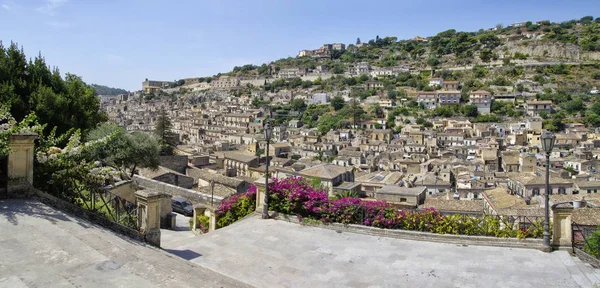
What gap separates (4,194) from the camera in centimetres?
690

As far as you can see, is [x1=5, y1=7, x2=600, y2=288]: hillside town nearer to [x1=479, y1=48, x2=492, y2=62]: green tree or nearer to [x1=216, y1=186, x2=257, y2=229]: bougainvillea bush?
[x1=216, y1=186, x2=257, y2=229]: bougainvillea bush

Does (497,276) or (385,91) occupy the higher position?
(385,91)

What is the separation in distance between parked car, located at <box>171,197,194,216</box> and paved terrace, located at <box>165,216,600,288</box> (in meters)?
7.65

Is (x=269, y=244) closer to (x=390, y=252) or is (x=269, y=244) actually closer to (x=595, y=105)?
(x=390, y=252)

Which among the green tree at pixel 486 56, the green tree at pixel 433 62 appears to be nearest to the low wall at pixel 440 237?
the green tree at pixel 433 62

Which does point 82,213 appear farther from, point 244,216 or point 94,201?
point 244,216

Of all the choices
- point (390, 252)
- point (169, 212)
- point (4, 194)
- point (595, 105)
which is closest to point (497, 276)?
point (390, 252)

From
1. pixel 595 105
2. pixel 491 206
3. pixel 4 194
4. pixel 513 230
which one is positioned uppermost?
pixel 595 105

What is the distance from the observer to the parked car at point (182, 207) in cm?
1574

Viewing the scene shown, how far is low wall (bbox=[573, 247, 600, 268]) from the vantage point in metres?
6.78

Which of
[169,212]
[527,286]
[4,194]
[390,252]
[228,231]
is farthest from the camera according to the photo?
[169,212]

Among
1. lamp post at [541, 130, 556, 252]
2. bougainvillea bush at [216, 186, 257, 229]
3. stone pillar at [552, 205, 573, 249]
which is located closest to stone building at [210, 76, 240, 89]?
bougainvillea bush at [216, 186, 257, 229]

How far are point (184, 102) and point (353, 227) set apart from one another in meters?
133

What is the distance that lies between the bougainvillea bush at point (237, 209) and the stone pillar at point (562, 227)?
6.03 meters
